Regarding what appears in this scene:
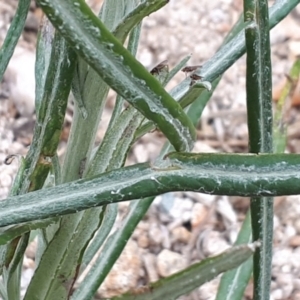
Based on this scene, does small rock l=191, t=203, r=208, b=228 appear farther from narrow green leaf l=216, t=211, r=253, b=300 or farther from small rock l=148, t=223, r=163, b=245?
narrow green leaf l=216, t=211, r=253, b=300

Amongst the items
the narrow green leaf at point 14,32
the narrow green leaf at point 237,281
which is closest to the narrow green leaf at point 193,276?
the narrow green leaf at point 14,32

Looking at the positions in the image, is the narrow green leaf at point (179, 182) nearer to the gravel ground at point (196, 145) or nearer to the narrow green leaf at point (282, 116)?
the narrow green leaf at point (282, 116)

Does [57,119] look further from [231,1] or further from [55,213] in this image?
[231,1]

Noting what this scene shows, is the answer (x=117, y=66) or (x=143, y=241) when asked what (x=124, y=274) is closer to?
(x=143, y=241)

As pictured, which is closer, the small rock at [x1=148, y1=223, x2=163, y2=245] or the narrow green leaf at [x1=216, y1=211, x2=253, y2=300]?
the narrow green leaf at [x1=216, y1=211, x2=253, y2=300]

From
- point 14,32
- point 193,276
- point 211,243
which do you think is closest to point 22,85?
point 211,243

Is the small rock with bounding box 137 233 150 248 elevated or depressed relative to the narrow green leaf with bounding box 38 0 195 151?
elevated

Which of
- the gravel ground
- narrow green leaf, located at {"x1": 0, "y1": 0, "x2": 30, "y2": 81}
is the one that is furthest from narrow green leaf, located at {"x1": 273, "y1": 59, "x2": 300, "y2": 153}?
narrow green leaf, located at {"x1": 0, "y1": 0, "x2": 30, "y2": 81}

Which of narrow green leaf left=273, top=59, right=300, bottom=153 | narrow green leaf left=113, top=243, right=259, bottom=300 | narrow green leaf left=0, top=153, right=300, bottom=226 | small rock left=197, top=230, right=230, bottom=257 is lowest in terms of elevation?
narrow green leaf left=113, top=243, right=259, bottom=300
